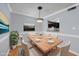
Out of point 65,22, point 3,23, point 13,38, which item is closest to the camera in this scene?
point 3,23

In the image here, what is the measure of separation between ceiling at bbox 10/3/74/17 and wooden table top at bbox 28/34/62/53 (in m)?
0.36

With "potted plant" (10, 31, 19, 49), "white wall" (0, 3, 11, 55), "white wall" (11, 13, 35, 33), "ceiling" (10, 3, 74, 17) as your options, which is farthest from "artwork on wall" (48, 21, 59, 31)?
"white wall" (0, 3, 11, 55)

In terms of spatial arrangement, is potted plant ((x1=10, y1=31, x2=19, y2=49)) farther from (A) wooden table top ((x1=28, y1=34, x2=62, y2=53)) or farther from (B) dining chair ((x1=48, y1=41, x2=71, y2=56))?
(B) dining chair ((x1=48, y1=41, x2=71, y2=56))

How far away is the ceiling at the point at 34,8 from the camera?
144 centimetres

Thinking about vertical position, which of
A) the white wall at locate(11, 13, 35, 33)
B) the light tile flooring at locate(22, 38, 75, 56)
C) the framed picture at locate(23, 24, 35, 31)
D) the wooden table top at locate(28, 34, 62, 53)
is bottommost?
the light tile flooring at locate(22, 38, 75, 56)

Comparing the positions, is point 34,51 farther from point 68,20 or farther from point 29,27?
point 68,20

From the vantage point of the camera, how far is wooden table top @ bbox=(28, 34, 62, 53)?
1.54 metres

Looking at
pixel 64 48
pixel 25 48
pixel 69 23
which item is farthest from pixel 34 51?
pixel 69 23

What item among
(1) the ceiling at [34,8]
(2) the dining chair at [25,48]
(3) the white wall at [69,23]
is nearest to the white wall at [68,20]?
(3) the white wall at [69,23]

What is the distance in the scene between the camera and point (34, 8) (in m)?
1.52

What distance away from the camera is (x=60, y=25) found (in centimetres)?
162

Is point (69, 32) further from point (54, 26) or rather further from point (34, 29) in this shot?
point (34, 29)

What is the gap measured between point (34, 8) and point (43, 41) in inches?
22.9

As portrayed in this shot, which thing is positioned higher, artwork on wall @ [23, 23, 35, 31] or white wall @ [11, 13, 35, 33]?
white wall @ [11, 13, 35, 33]
